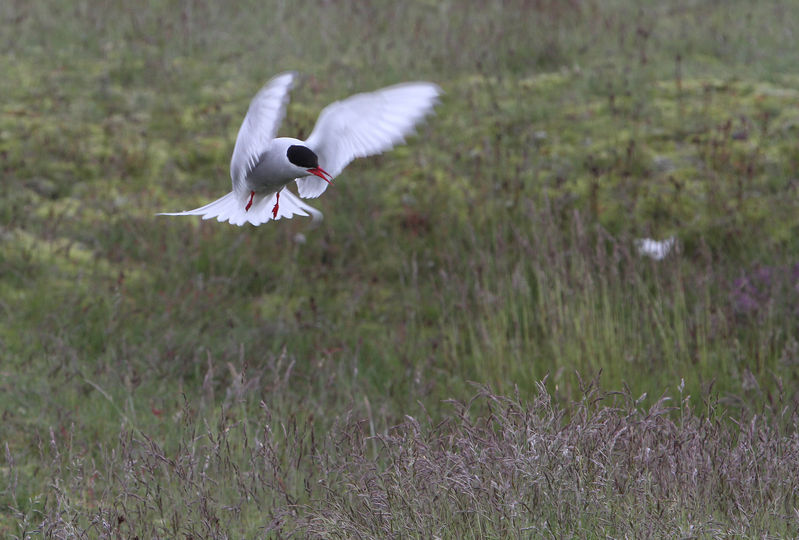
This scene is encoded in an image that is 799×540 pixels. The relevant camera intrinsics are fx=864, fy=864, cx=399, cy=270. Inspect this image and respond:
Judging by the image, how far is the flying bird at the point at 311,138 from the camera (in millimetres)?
2510

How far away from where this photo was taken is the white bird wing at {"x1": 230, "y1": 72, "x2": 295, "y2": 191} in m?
2.75

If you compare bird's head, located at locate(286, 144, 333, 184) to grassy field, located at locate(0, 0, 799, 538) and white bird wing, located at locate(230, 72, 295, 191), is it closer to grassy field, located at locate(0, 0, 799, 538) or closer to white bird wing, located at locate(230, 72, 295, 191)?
white bird wing, located at locate(230, 72, 295, 191)

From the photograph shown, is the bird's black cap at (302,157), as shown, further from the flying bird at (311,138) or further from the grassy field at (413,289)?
the grassy field at (413,289)

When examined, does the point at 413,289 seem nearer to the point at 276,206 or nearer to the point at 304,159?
the point at 276,206

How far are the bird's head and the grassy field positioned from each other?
89cm

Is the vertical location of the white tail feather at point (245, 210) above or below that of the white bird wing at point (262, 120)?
below

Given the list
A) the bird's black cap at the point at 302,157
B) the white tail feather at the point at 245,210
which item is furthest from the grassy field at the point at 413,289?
the bird's black cap at the point at 302,157

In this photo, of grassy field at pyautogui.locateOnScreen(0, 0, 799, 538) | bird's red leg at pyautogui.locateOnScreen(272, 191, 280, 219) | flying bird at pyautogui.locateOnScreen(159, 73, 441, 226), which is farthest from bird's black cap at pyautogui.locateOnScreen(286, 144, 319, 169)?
grassy field at pyautogui.locateOnScreen(0, 0, 799, 538)

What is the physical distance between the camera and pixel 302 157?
2791 mm

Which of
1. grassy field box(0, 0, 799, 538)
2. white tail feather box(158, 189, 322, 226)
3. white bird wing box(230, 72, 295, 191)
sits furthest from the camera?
white tail feather box(158, 189, 322, 226)

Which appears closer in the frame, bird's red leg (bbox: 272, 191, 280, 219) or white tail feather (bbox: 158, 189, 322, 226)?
white tail feather (bbox: 158, 189, 322, 226)

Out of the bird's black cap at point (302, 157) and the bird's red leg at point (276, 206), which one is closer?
the bird's black cap at point (302, 157)

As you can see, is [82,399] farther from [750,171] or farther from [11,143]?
[750,171]

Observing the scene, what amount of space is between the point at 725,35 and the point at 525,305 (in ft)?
15.9
